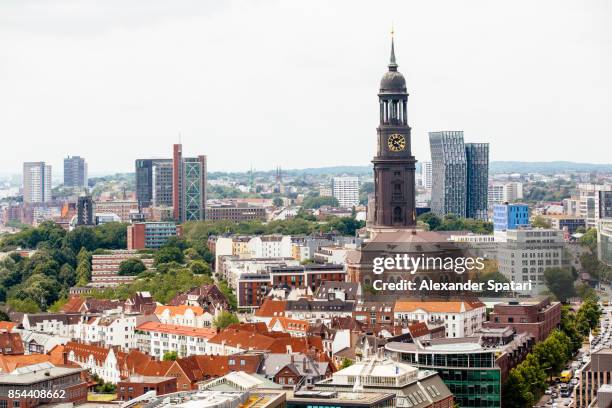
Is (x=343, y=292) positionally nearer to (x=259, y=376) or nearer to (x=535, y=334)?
(x=535, y=334)

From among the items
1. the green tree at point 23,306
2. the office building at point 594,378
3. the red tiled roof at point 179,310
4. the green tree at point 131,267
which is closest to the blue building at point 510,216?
the green tree at point 131,267

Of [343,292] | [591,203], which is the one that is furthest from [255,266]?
[591,203]

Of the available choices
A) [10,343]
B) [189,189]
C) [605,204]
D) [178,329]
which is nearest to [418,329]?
[178,329]

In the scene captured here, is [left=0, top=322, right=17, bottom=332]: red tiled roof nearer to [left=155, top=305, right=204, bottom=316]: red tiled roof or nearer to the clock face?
[left=155, top=305, right=204, bottom=316]: red tiled roof

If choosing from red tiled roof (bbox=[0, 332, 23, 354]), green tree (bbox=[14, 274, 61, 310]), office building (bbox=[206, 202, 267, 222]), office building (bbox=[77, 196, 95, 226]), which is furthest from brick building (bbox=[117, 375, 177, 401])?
office building (bbox=[206, 202, 267, 222])

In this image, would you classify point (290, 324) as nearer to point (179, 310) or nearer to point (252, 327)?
point (252, 327)

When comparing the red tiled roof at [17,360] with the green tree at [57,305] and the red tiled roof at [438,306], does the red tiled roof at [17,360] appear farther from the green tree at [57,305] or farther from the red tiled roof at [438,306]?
the green tree at [57,305]
